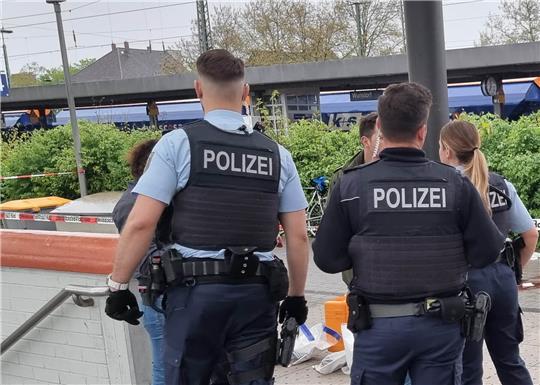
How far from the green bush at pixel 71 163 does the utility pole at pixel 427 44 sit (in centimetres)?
1088

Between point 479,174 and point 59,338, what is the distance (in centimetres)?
269

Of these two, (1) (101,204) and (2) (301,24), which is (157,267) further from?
(2) (301,24)

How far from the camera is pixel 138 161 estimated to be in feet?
12.9

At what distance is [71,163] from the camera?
14727 millimetres

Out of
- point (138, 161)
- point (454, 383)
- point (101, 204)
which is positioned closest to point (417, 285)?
point (454, 383)

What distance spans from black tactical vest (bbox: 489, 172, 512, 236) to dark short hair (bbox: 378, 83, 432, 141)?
852 millimetres

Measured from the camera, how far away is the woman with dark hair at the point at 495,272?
3.38m

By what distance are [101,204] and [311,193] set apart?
11.8 feet

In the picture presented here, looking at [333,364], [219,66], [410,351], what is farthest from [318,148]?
[410,351]

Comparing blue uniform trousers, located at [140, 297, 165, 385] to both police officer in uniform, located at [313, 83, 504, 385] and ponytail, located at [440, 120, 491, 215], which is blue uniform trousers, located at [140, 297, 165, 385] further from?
ponytail, located at [440, 120, 491, 215]

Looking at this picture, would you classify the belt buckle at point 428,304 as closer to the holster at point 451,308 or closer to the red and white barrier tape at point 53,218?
the holster at point 451,308

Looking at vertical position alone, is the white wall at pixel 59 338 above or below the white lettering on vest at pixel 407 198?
below

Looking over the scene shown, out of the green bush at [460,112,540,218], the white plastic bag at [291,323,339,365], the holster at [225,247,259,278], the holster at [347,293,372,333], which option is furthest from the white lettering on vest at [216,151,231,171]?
the green bush at [460,112,540,218]

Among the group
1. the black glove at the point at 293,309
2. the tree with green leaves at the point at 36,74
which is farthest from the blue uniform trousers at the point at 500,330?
the tree with green leaves at the point at 36,74
